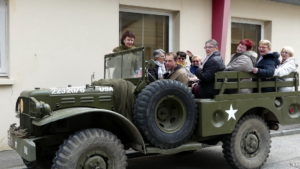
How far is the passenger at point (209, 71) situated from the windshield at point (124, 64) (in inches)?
37.1

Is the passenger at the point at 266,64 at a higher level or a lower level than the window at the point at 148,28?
lower

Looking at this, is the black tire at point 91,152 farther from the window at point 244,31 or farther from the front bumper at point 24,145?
the window at point 244,31

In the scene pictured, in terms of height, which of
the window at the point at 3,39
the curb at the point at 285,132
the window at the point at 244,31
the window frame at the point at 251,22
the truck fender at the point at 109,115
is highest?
the window frame at the point at 251,22

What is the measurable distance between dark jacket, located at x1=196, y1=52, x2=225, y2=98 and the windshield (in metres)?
0.94

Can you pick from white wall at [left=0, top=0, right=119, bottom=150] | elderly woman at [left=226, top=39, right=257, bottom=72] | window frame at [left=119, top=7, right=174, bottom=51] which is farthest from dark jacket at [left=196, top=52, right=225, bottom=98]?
window frame at [left=119, top=7, right=174, bottom=51]

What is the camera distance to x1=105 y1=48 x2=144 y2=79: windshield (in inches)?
209

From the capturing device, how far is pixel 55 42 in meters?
7.48

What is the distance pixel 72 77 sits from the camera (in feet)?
25.2

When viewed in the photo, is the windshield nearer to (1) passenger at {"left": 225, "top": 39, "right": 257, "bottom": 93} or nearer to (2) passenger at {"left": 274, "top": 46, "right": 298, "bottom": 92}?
(1) passenger at {"left": 225, "top": 39, "right": 257, "bottom": 93}

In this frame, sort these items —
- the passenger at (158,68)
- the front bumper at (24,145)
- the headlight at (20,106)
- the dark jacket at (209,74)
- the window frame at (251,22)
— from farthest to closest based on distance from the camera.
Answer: the window frame at (251,22) → the dark jacket at (209,74) → the passenger at (158,68) → the headlight at (20,106) → the front bumper at (24,145)

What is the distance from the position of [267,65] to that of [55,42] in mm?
4071

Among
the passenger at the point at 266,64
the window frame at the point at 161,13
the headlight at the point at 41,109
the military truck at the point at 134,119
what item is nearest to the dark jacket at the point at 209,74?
the military truck at the point at 134,119

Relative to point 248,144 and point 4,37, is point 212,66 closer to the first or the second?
point 248,144

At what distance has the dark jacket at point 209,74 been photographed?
554cm
